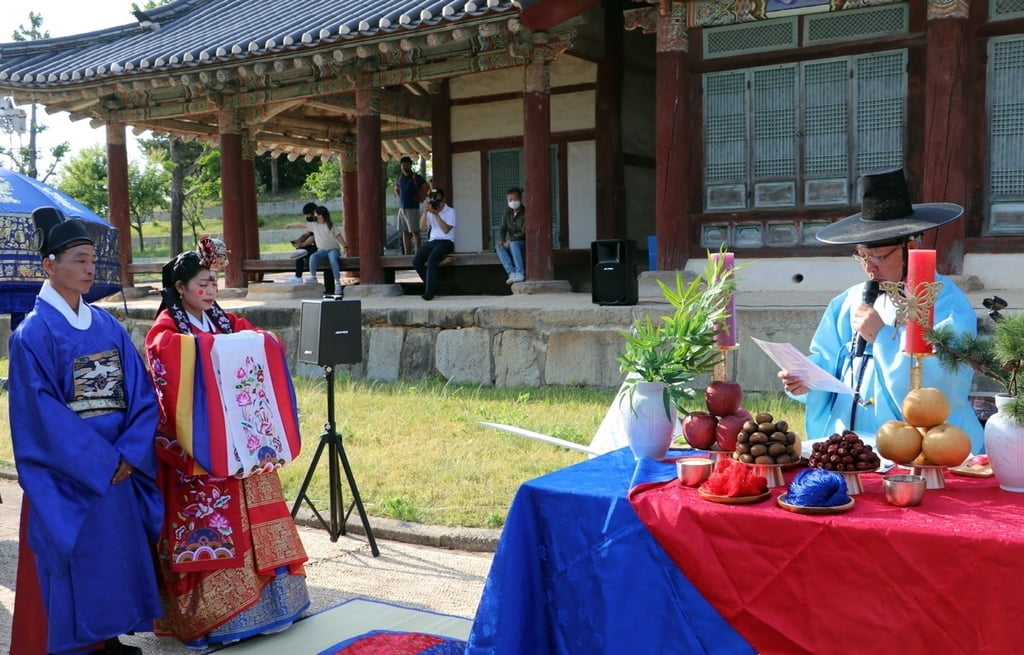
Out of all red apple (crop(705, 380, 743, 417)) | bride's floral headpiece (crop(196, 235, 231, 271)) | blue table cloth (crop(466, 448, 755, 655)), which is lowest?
blue table cloth (crop(466, 448, 755, 655))

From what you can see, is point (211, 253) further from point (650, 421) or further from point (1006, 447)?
point (1006, 447)

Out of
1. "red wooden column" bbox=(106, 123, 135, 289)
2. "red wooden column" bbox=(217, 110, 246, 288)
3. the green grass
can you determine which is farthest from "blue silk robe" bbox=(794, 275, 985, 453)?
"red wooden column" bbox=(106, 123, 135, 289)

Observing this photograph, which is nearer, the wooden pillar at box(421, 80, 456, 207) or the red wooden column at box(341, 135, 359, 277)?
the wooden pillar at box(421, 80, 456, 207)

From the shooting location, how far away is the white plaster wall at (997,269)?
8477mm

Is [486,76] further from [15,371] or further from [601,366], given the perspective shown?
[15,371]

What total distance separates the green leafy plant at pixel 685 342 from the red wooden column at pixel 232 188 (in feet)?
36.6

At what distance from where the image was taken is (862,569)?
218 centimetres

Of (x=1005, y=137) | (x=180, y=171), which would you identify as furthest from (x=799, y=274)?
(x=180, y=171)

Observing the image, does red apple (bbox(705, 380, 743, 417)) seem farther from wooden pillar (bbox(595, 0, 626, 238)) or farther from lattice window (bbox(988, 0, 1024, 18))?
wooden pillar (bbox(595, 0, 626, 238))

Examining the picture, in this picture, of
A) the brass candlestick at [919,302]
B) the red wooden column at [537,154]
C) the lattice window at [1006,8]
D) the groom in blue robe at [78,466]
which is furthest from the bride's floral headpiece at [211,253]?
the lattice window at [1006,8]

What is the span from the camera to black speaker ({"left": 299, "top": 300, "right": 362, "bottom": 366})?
5137 mm

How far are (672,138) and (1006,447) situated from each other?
302 inches

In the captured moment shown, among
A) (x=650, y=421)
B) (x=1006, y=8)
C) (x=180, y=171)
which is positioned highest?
(x=180, y=171)

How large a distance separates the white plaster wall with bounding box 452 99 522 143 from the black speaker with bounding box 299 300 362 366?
7.90m
